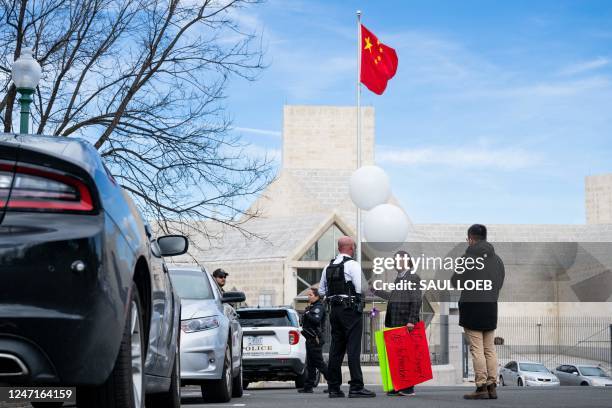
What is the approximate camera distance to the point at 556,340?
59.3 m

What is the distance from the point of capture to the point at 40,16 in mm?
22141

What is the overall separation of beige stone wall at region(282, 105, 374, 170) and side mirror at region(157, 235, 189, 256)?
82.0 meters

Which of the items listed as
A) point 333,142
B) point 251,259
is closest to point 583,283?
point 251,259

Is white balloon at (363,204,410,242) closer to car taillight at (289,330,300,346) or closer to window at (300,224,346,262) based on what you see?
car taillight at (289,330,300,346)

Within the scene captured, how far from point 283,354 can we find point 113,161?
5531 millimetres

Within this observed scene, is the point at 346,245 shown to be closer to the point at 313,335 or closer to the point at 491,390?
the point at 491,390

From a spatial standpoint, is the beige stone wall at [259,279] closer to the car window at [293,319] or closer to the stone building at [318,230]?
the stone building at [318,230]

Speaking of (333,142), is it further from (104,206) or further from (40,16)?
(104,206)

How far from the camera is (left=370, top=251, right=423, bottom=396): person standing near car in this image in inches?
554

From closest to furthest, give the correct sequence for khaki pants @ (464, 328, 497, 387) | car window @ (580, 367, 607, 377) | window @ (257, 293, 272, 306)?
1. khaki pants @ (464, 328, 497, 387)
2. car window @ (580, 367, 607, 377)
3. window @ (257, 293, 272, 306)

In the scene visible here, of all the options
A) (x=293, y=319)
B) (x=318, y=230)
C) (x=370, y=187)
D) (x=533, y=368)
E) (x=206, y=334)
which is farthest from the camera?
(x=318, y=230)

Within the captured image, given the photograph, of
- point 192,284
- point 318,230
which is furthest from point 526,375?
point 192,284

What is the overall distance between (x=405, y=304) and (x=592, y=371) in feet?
111

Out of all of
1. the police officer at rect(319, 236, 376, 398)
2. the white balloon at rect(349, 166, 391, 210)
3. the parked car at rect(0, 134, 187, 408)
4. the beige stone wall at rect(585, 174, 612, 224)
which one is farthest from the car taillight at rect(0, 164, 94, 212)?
the beige stone wall at rect(585, 174, 612, 224)
